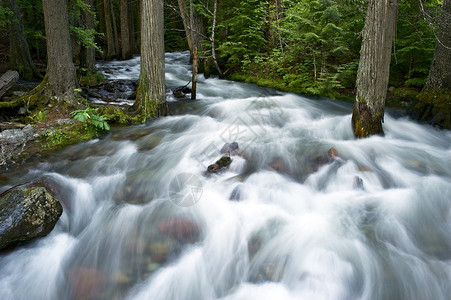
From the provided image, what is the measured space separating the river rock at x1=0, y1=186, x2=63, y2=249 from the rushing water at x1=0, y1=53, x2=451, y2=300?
7.7 inches

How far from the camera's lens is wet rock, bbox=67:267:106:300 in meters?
3.04

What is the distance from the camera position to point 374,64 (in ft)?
17.6

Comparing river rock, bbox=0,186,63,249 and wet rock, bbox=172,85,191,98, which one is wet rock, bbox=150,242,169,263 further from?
wet rock, bbox=172,85,191,98

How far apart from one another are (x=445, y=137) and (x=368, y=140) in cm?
213

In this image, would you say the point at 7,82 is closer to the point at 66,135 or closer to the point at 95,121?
the point at 66,135

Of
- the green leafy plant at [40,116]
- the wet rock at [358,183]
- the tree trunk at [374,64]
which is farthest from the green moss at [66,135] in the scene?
the tree trunk at [374,64]

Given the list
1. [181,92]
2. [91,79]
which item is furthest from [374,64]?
[91,79]

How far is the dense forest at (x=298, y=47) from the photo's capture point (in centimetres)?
657

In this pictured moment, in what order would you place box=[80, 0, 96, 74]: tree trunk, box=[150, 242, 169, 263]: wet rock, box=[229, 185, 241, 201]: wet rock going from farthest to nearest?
A: 1. box=[80, 0, 96, 74]: tree trunk
2. box=[229, 185, 241, 201]: wet rock
3. box=[150, 242, 169, 263]: wet rock

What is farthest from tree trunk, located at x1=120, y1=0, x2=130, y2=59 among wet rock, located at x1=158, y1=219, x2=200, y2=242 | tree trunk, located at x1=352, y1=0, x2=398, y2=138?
wet rock, located at x1=158, y1=219, x2=200, y2=242

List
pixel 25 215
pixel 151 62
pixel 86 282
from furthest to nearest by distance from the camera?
1. pixel 151 62
2. pixel 25 215
3. pixel 86 282

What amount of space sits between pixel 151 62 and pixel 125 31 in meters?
12.9

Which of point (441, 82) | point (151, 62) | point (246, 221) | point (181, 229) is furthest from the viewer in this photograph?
point (151, 62)

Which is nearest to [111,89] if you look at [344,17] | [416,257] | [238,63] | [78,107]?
[78,107]
